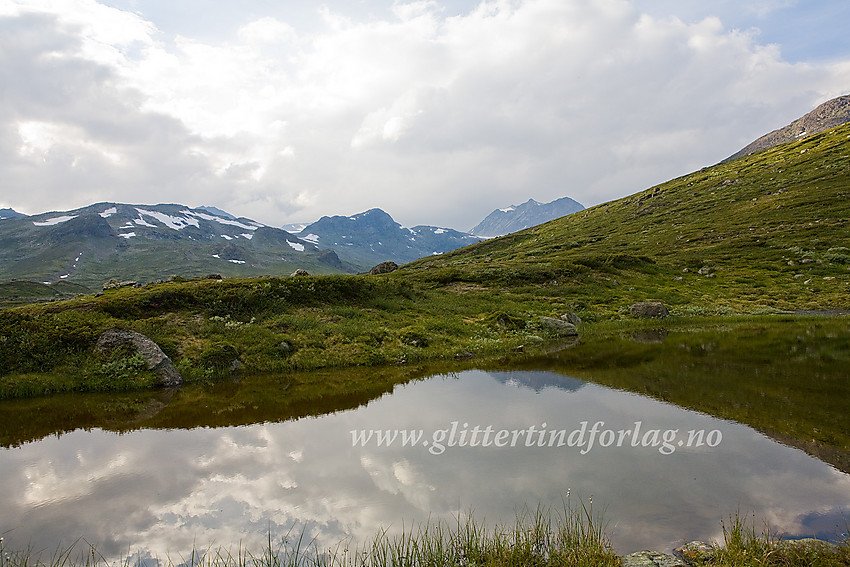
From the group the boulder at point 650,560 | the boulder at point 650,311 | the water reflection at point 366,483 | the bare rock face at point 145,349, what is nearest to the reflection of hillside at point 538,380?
the water reflection at point 366,483

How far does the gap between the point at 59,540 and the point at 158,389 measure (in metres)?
13.7

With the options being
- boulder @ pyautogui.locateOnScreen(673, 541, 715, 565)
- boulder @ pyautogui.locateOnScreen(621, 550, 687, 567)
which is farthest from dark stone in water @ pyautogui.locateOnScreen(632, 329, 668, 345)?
boulder @ pyautogui.locateOnScreen(621, 550, 687, 567)

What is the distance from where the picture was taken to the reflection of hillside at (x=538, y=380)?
18719 mm

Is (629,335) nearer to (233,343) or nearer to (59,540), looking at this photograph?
(233,343)

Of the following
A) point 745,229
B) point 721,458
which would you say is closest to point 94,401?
point 721,458

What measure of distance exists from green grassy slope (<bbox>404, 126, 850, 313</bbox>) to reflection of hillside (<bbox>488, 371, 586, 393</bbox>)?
1015 inches

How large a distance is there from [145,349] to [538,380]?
66.6ft

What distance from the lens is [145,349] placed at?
2266cm

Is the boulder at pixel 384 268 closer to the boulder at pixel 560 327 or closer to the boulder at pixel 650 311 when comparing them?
the boulder at pixel 650 311

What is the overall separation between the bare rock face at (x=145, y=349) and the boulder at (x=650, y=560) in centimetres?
2137

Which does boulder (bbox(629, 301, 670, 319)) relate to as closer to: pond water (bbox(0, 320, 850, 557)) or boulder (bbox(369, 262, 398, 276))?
pond water (bbox(0, 320, 850, 557))

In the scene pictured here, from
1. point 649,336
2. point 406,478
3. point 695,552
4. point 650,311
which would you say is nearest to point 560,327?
point 649,336

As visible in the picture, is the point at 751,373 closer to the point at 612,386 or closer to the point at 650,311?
the point at 612,386

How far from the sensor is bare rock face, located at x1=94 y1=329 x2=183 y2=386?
21.6 m
